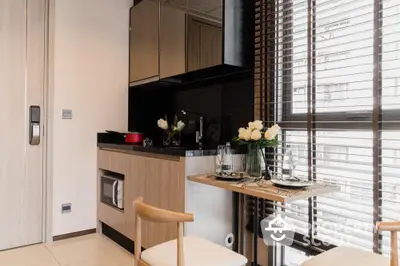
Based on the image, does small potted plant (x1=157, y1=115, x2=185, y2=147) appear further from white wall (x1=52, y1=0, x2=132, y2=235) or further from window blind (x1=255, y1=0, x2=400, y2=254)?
window blind (x1=255, y1=0, x2=400, y2=254)

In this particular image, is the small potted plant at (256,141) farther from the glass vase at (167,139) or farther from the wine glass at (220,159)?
the glass vase at (167,139)

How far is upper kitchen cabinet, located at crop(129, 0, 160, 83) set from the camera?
3.04 metres

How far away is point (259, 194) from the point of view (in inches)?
63.9

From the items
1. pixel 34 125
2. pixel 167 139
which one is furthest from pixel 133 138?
pixel 34 125

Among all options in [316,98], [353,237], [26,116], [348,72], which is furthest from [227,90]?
[26,116]

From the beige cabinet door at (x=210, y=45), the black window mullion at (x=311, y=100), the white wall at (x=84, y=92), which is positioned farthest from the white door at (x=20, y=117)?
the black window mullion at (x=311, y=100)

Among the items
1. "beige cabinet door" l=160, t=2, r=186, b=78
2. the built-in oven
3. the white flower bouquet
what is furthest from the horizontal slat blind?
the built-in oven

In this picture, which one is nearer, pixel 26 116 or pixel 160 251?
pixel 160 251

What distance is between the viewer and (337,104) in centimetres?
192

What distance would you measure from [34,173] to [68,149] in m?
0.37

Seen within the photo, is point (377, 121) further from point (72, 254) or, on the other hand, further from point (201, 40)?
point (72, 254)

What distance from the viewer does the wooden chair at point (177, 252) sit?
4.24ft

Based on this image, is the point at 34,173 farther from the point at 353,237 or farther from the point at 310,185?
the point at 353,237

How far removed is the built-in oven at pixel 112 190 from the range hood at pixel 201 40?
103 cm
